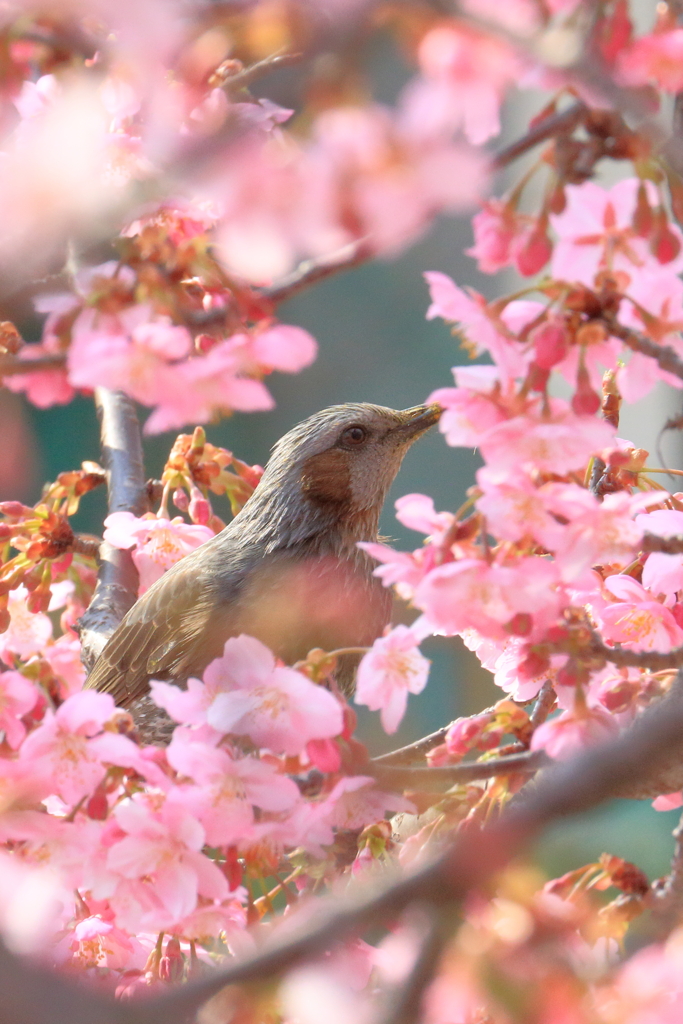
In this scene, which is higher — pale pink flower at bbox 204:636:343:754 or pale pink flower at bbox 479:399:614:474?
pale pink flower at bbox 479:399:614:474

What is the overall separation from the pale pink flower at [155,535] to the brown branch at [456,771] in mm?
682

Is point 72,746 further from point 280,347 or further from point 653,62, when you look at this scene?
point 653,62

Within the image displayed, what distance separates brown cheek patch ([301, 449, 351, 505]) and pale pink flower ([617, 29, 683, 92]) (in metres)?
0.97

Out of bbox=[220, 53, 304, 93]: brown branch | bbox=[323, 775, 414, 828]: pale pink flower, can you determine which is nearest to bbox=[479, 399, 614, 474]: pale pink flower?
bbox=[323, 775, 414, 828]: pale pink flower

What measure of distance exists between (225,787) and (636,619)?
0.43 meters

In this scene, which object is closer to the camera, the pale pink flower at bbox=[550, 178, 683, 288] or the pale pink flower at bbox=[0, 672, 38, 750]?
the pale pink flower at bbox=[550, 178, 683, 288]

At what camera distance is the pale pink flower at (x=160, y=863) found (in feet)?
2.46

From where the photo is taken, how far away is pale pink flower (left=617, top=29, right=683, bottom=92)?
589 millimetres

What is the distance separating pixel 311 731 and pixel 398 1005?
300mm

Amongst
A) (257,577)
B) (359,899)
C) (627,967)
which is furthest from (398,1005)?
(257,577)

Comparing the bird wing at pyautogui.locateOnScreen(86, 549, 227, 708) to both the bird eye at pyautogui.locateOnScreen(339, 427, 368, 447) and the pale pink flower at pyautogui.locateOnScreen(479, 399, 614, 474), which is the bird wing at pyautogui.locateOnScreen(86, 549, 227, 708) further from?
the pale pink flower at pyautogui.locateOnScreen(479, 399, 614, 474)

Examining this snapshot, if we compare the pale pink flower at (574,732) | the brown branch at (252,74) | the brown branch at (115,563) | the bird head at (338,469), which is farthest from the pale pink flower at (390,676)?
the brown branch at (115,563)

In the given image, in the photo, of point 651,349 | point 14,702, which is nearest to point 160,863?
point 14,702

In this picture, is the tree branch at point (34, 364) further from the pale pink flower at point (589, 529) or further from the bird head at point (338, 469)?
the bird head at point (338, 469)
